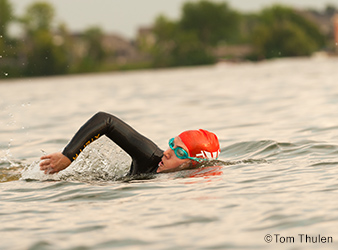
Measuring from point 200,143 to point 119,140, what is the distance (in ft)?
3.17

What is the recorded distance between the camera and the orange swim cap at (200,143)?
23.5 ft

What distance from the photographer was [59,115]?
2038 cm

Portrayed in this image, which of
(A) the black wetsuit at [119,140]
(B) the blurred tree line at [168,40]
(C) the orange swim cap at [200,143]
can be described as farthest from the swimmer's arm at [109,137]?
(B) the blurred tree line at [168,40]

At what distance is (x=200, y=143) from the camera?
7.21 meters

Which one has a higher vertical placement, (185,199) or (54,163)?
(54,163)

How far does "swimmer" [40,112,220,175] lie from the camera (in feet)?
22.3

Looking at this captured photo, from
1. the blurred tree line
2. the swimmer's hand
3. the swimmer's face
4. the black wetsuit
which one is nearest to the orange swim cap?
the swimmer's face

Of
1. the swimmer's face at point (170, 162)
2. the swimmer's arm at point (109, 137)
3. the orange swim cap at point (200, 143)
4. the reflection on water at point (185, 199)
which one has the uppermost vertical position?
the swimmer's arm at point (109, 137)

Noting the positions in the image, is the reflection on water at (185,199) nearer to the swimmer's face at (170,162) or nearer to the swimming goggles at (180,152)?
the swimmer's face at (170,162)

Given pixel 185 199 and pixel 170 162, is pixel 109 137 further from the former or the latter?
pixel 185 199

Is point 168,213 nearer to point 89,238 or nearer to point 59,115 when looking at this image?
point 89,238

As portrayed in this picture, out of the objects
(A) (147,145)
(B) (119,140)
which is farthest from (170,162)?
(B) (119,140)

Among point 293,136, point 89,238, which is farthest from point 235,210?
point 293,136

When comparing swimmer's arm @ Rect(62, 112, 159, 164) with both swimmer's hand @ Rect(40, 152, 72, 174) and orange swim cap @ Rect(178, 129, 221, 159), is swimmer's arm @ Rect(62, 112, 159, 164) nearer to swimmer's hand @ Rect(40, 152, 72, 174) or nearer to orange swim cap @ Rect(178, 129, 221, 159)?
swimmer's hand @ Rect(40, 152, 72, 174)
